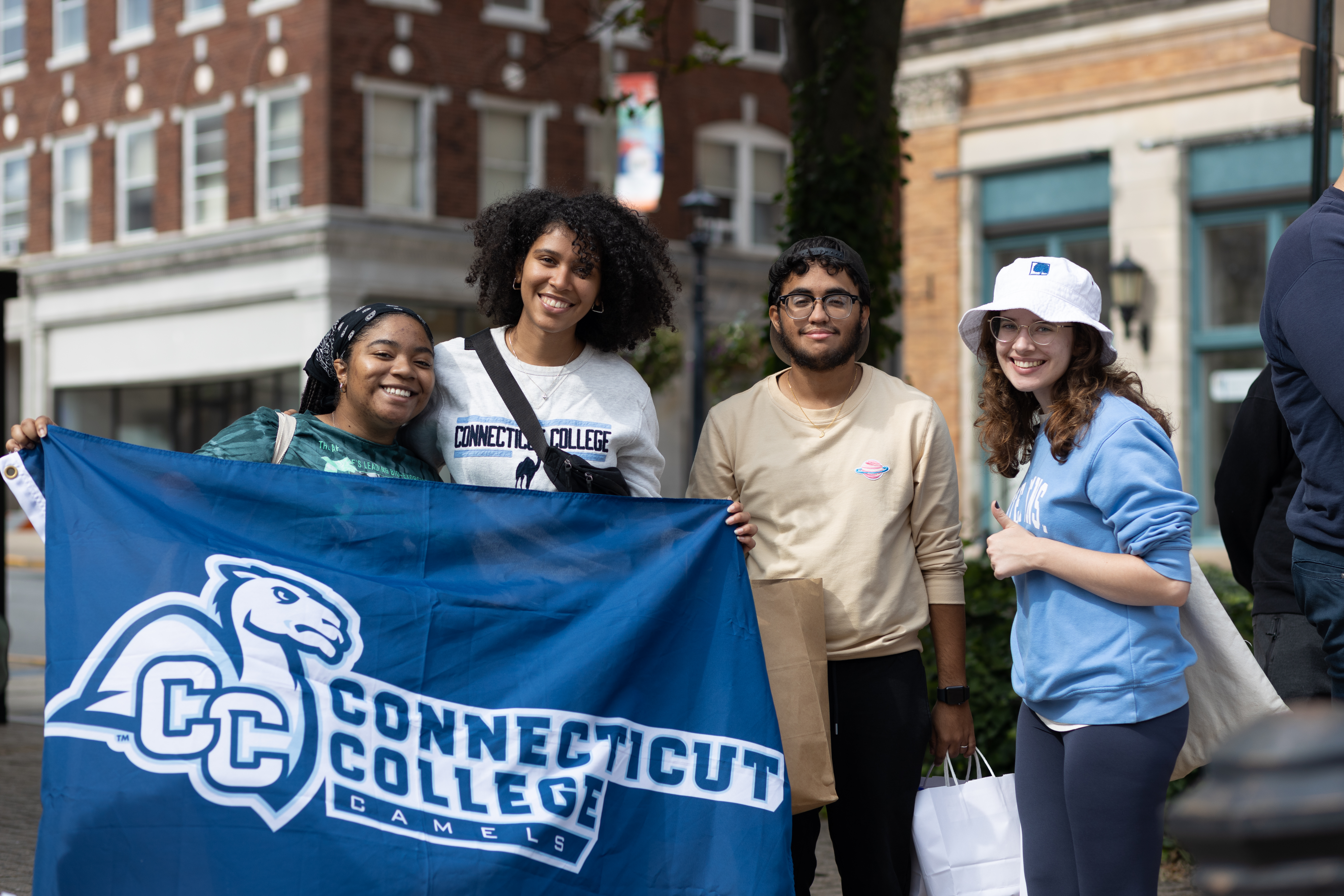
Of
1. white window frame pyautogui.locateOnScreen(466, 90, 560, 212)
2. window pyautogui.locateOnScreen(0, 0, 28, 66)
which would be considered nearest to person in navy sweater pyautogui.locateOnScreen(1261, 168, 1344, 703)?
white window frame pyautogui.locateOnScreen(466, 90, 560, 212)

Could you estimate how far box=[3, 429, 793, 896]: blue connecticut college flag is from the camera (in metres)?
3.36

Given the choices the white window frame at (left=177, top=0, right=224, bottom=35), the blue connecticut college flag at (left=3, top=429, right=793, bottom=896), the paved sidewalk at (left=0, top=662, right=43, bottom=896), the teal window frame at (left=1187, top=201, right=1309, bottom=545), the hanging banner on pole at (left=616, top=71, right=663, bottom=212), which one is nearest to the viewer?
the blue connecticut college flag at (left=3, top=429, right=793, bottom=896)

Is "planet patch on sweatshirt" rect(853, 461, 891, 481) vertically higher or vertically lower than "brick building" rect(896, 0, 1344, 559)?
lower

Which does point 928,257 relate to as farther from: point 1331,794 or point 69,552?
point 1331,794

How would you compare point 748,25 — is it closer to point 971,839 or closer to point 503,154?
point 503,154

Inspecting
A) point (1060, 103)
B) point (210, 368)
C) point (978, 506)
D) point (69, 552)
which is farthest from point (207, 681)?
point (210, 368)

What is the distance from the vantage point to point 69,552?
3582mm

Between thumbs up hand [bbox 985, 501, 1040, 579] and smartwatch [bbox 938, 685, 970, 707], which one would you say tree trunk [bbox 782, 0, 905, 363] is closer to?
smartwatch [bbox 938, 685, 970, 707]

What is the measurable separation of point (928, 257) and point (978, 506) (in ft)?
10.2

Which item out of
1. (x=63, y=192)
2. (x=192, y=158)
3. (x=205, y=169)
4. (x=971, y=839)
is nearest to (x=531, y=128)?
(x=205, y=169)

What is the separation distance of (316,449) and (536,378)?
605 mm

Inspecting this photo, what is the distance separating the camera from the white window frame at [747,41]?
29234mm

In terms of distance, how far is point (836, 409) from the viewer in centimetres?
385

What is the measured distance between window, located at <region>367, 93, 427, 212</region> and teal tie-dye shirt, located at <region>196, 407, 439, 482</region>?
2159 centimetres
